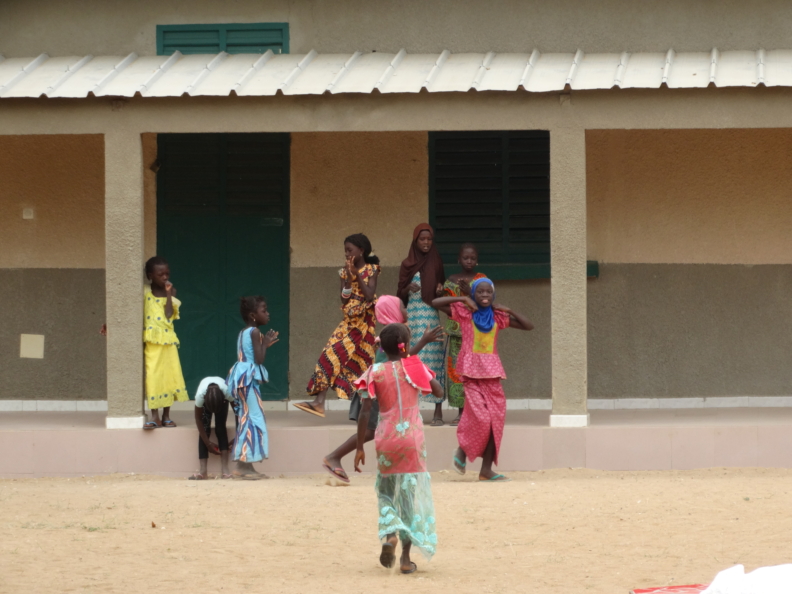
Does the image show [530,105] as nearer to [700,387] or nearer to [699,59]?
[699,59]

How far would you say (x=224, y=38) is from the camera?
34.9ft

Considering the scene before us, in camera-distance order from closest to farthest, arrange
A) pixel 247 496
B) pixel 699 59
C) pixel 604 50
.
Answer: pixel 247 496 < pixel 699 59 < pixel 604 50

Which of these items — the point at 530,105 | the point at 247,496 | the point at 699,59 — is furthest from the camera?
the point at 699,59

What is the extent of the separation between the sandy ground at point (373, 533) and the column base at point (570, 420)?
1.18 ft

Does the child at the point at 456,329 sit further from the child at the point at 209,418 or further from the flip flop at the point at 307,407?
the child at the point at 209,418

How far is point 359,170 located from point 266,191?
0.84m

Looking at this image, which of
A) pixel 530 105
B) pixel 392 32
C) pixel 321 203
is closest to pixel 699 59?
pixel 530 105

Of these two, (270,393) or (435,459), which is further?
(270,393)

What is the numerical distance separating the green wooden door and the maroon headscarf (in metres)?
1.66

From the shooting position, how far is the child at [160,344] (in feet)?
30.2

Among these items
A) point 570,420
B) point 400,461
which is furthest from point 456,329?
point 400,461

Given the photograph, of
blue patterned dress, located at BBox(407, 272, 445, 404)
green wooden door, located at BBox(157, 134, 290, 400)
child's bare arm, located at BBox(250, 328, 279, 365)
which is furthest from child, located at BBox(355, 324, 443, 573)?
green wooden door, located at BBox(157, 134, 290, 400)

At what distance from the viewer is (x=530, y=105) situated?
8.84m

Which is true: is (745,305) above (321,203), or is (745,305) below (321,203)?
below
